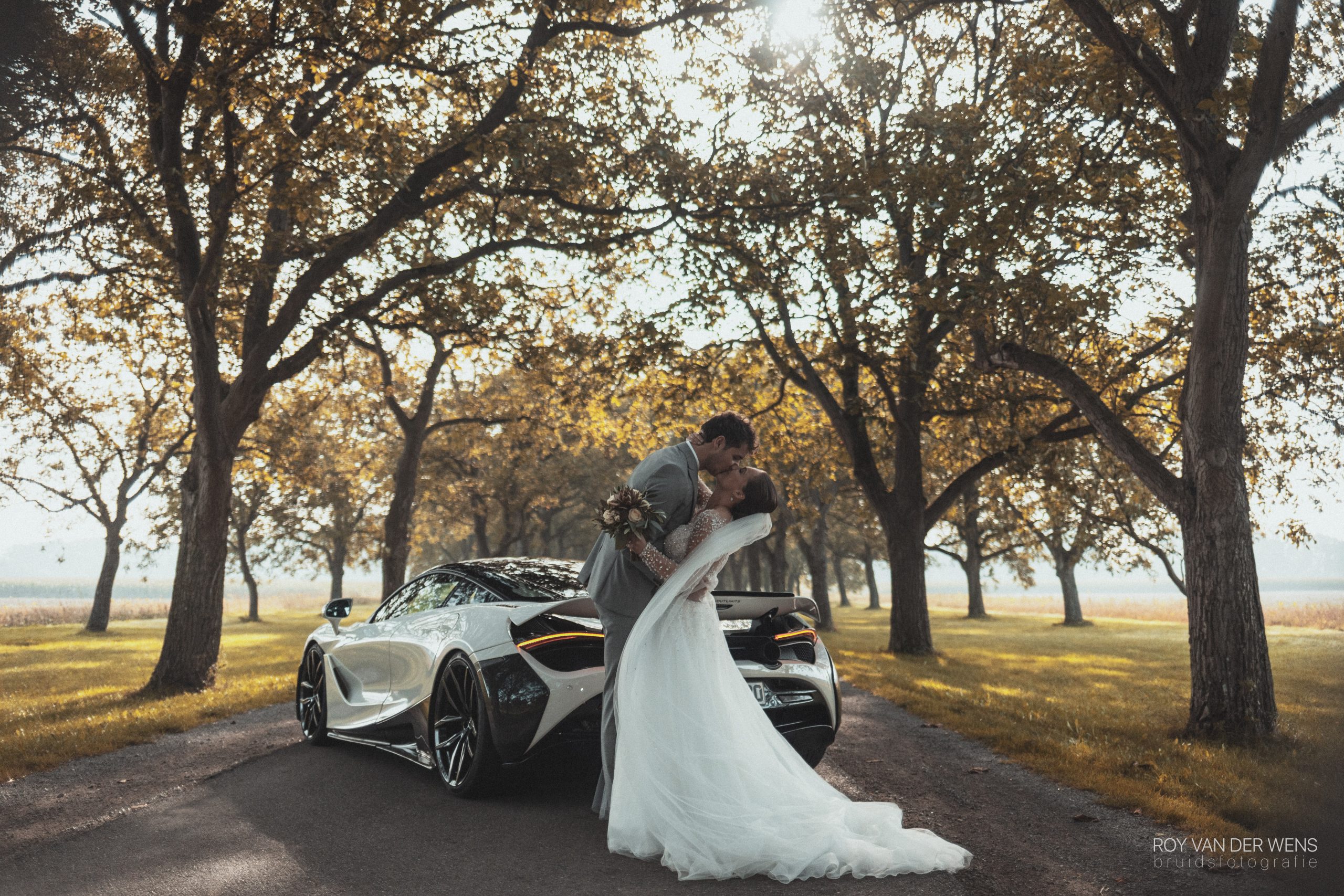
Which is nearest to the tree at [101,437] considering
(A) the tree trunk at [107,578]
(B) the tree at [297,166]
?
(A) the tree trunk at [107,578]

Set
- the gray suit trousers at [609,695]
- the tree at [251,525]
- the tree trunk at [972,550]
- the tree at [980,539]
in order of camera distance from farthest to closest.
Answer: the tree at [251,525], the tree at [980,539], the tree trunk at [972,550], the gray suit trousers at [609,695]

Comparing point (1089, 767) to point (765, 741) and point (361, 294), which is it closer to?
point (765, 741)

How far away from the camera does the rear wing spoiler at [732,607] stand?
575 centimetres

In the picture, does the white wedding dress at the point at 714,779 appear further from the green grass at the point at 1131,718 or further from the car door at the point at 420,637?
the green grass at the point at 1131,718

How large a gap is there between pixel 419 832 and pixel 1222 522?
7.02 meters

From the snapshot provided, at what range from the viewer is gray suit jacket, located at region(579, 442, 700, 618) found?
5496 millimetres

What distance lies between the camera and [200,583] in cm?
1282

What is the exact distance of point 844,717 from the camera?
33.1 feet

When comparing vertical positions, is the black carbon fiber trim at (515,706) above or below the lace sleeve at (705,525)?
below

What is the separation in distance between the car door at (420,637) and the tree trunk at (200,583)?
22.4ft

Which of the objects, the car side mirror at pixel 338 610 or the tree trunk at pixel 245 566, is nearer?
the car side mirror at pixel 338 610

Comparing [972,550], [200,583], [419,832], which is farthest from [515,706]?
[972,550]

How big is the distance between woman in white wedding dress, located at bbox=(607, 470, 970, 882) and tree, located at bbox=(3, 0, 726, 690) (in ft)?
23.0

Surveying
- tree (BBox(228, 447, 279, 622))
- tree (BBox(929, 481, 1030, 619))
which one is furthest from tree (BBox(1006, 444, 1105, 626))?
tree (BBox(228, 447, 279, 622))
